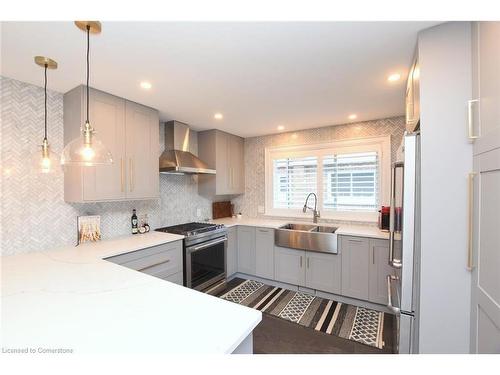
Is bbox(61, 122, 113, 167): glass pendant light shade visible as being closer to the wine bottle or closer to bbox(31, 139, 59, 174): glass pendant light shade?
bbox(31, 139, 59, 174): glass pendant light shade

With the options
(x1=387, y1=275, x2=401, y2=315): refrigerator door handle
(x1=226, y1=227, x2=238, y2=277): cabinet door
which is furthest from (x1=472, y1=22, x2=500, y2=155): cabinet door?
(x1=226, y1=227, x2=238, y2=277): cabinet door

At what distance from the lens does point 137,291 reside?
1.09 meters

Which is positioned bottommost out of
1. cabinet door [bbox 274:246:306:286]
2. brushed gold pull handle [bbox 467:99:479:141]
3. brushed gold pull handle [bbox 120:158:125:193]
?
cabinet door [bbox 274:246:306:286]

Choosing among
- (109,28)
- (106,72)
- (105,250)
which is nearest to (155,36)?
(109,28)

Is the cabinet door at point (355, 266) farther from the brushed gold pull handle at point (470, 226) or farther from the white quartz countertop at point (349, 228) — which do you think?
the brushed gold pull handle at point (470, 226)

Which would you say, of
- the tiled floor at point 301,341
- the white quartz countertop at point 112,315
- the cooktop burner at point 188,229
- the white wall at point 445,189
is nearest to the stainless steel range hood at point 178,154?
the cooktop burner at point 188,229

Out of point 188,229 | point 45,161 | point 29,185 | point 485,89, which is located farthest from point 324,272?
point 29,185

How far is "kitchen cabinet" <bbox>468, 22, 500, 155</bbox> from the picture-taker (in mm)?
889

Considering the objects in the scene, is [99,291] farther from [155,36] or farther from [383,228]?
[383,228]

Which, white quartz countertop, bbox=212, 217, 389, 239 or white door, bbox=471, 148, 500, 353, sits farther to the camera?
white quartz countertop, bbox=212, 217, 389, 239

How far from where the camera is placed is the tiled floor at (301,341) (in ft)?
6.07

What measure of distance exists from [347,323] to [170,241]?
1.99 meters

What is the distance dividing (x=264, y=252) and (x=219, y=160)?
1.51m

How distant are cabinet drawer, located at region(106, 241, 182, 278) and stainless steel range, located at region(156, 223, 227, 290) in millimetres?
118
